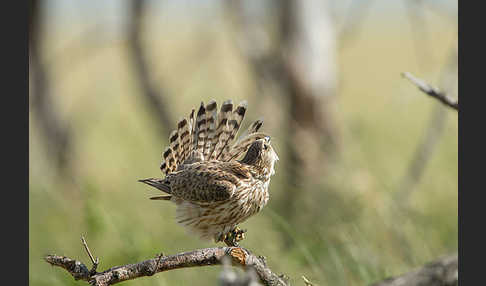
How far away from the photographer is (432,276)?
193 cm

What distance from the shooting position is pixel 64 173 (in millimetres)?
11305

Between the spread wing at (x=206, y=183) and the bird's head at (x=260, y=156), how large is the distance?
0.20 ft

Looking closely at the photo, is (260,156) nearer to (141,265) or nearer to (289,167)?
(141,265)

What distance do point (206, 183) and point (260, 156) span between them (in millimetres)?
236

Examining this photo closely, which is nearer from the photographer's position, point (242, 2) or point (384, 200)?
point (384, 200)

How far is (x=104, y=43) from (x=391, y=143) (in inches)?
247

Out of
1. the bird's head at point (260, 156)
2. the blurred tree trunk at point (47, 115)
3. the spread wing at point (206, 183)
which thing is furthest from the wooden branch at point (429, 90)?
the blurred tree trunk at point (47, 115)

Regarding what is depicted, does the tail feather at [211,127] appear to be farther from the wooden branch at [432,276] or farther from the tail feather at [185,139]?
the wooden branch at [432,276]

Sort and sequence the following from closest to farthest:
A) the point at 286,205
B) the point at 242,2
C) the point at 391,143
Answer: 1. the point at 286,205
2. the point at 242,2
3. the point at 391,143

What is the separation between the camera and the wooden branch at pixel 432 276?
1918 mm

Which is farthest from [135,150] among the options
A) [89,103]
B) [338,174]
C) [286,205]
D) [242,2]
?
[338,174]

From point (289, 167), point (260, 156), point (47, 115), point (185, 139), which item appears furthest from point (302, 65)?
point (260, 156)

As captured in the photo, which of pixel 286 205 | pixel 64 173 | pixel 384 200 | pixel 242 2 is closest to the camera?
pixel 384 200

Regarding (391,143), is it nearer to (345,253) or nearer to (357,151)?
(357,151)
